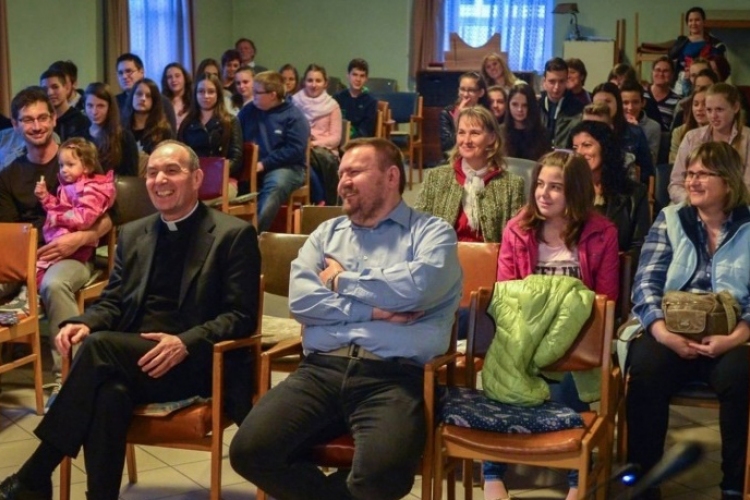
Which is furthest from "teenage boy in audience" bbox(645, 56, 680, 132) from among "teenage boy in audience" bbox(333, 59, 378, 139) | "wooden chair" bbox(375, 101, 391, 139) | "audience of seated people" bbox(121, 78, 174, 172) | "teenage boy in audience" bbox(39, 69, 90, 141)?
"teenage boy in audience" bbox(39, 69, 90, 141)

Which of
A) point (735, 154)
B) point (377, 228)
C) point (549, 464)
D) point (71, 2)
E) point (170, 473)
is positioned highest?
point (71, 2)

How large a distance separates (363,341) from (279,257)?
2.86 ft

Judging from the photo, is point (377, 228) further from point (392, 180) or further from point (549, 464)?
point (549, 464)

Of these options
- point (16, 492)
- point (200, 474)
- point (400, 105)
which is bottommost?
point (200, 474)

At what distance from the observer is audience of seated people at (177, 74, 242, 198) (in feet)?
21.1

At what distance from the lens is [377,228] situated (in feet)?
9.99

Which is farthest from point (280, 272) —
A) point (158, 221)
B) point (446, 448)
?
point (446, 448)

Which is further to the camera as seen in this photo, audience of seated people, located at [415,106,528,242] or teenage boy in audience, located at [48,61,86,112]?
teenage boy in audience, located at [48,61,86,112]

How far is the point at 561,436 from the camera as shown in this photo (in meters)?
2.71

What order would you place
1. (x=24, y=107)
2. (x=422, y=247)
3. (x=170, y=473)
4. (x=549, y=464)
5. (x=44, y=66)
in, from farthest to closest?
(x=44, y=66), (x=24, y=107), (x=170, y=473), (x=422, y=247), (x=549, y=464)

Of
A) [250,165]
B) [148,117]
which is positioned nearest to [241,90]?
[250,165]

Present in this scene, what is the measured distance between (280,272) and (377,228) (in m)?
0.72

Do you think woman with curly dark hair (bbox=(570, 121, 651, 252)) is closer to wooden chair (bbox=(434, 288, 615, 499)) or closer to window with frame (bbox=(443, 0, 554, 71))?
wooden chair (bbox=(434, 288, 615, 499))

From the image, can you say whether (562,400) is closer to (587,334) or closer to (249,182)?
(587,334)
